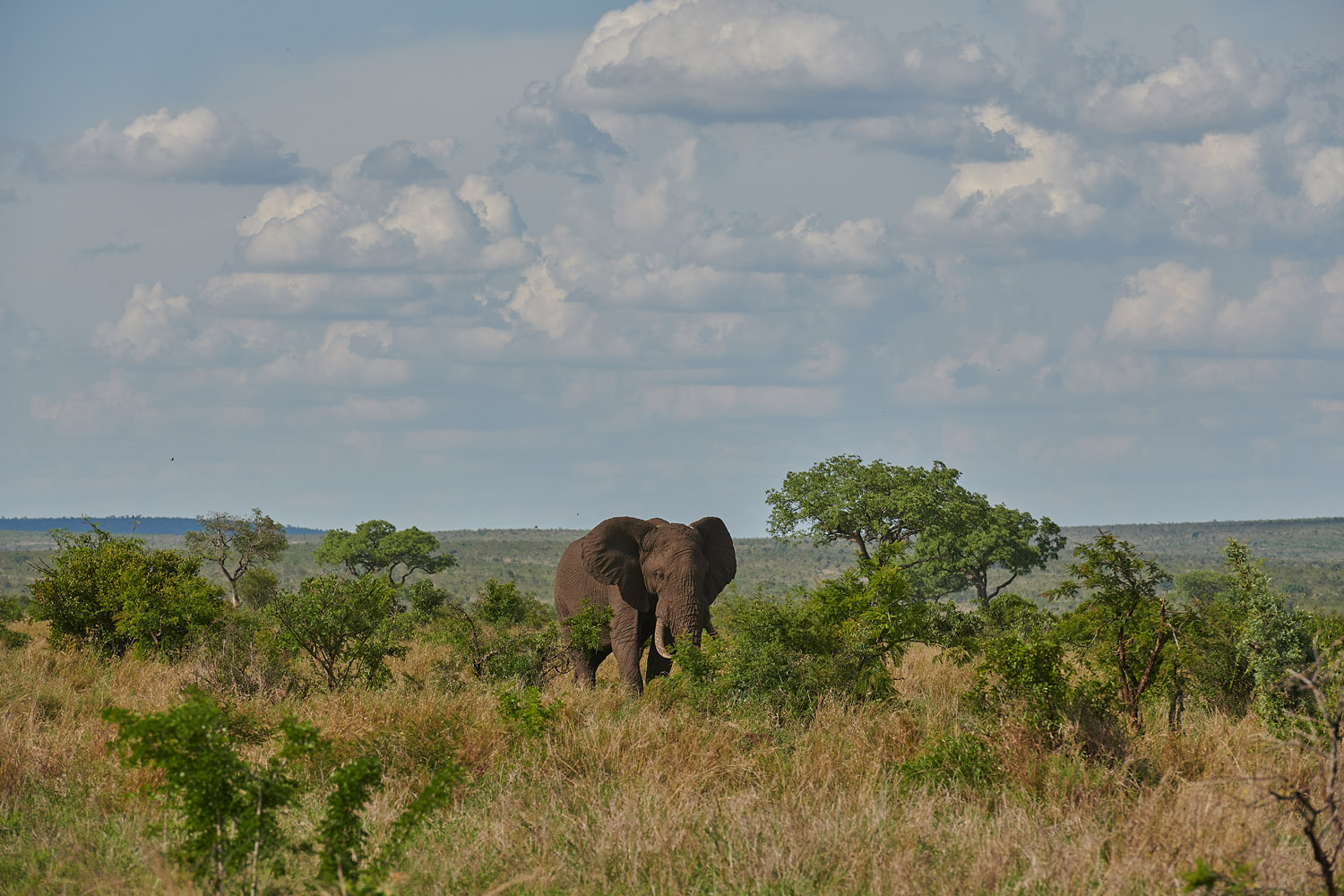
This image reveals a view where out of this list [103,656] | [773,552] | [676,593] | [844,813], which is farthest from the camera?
[773,552]

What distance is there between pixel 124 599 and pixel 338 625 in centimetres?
578

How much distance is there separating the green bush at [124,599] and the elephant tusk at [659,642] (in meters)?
6.69

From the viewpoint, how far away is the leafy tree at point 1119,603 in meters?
12.2

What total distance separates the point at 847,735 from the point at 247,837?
19.0ft

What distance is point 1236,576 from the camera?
12727 millimetres

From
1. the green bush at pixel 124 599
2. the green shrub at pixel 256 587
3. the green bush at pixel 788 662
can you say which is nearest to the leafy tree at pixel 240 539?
the green shrub at pixel 256 587

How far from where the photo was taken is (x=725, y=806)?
30.9 ft

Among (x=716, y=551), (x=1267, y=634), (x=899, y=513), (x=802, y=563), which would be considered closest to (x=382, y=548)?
(x=899, y=513)

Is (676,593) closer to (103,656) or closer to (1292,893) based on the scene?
(103,656)

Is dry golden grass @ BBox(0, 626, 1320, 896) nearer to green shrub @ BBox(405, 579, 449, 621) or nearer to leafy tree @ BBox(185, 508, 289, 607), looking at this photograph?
green shrub @ BBox(405, 579, 449, 621)

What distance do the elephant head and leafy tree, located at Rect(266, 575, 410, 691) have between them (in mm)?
3201

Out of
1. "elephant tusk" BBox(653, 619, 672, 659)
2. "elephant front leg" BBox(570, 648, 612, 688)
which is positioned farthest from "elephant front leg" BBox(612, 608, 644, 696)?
"elephant front leg" BBox(570, 648, 612, 688)

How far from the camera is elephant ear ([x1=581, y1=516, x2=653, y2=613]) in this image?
62.4 ft

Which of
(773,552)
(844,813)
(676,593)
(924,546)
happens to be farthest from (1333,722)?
(773,552)
